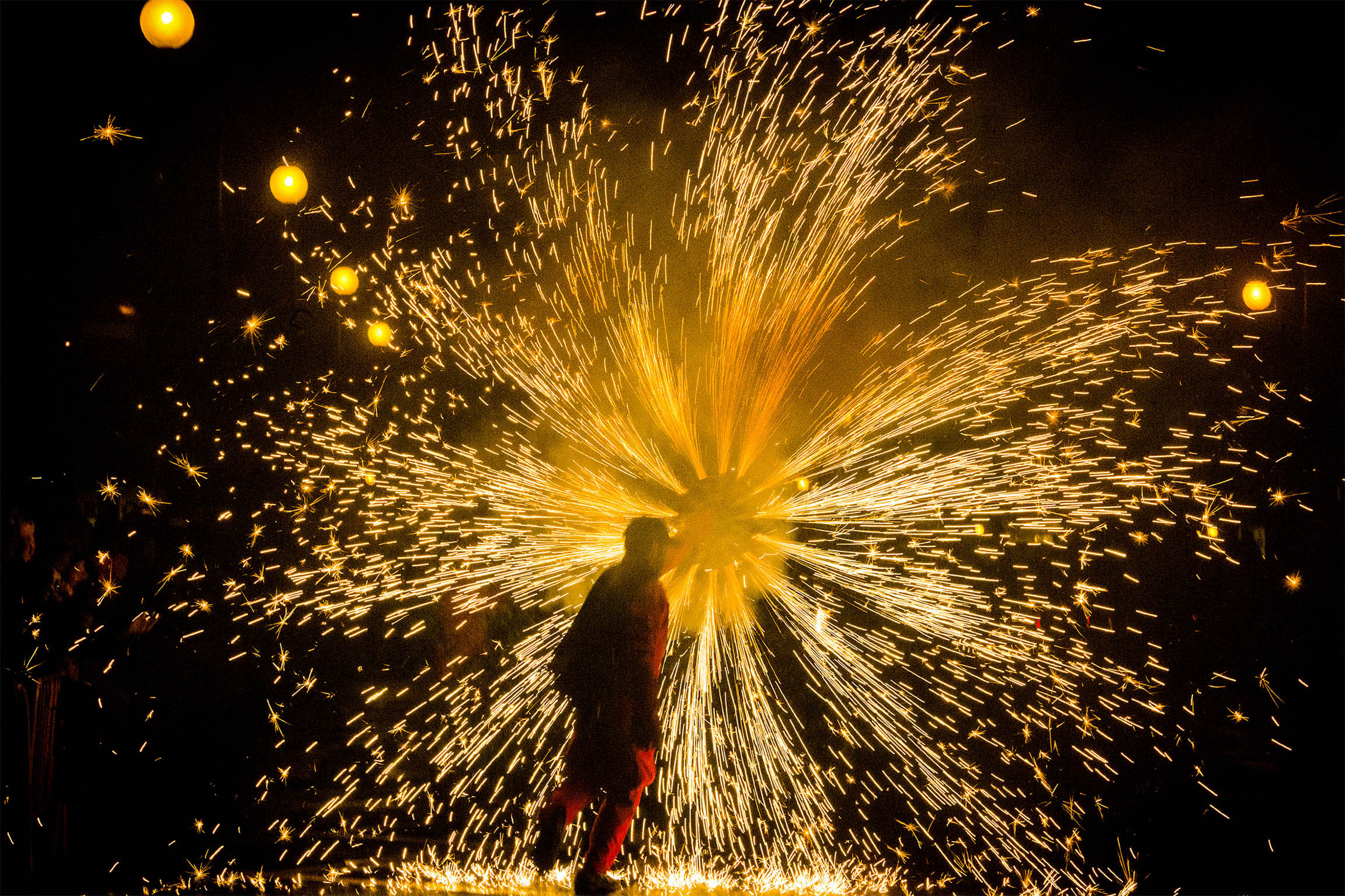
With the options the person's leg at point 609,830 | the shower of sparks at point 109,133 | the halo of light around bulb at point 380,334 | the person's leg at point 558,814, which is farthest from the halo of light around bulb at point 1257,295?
the shower of sparks at point 109,133

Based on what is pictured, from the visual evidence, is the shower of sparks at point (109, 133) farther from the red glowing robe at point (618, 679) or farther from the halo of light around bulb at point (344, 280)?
the red glowing robe at point (618, 679)

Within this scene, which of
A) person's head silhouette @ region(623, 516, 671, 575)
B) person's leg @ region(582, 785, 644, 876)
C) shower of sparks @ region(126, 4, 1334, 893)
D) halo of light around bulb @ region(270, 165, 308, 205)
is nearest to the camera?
→ person's leg @ region(582, 785, 644, 876)

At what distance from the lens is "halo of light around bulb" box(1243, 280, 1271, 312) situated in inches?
174

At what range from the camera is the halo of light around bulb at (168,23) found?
2809mm

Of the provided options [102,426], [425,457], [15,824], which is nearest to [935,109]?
[425,457]

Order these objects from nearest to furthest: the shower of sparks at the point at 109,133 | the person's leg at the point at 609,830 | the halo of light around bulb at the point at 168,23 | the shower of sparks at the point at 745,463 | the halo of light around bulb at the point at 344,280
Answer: the halo of light around bulb at the point at 168,23 < the person's leg at the point at 609,830 < the shower of sparks at the point at 109,133 < the shower of sparks at the point at 745,463 < the halo of light around bulb at the point at 344,280

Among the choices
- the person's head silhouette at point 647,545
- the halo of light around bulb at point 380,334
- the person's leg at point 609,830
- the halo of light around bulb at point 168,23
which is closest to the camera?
the halo of light around bulb at point 168,23

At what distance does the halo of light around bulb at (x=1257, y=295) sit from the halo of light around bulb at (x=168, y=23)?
17.1 feet

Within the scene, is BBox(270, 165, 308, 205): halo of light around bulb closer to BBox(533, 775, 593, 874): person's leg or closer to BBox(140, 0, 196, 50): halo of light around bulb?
BBox(140, 0, 196, 50): halo of light around bulb

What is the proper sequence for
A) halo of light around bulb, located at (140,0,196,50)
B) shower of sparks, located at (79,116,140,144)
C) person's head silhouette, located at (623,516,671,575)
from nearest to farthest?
halo of light around bulb, located at (140,0,196,50), person's head silhouette, located at (623,516,671,575), shower of sparks, located at (79,116,140,144)

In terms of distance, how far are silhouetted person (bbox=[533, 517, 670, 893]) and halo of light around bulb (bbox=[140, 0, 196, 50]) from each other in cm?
246

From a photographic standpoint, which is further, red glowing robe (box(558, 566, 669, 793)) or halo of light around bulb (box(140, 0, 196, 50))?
red glowing robe (box(558, 566, 669, 793))

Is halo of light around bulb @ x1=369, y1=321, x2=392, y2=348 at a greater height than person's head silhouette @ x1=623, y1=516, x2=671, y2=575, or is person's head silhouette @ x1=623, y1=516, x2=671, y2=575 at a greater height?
halo of light around bulb @ x1=369, y1=321, x2=392, y2=348

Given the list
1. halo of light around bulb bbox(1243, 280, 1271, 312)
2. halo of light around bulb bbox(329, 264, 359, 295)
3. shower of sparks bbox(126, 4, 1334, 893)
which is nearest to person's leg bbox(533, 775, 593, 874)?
shower of sparks bbox(126, 4, 1334, 893)
